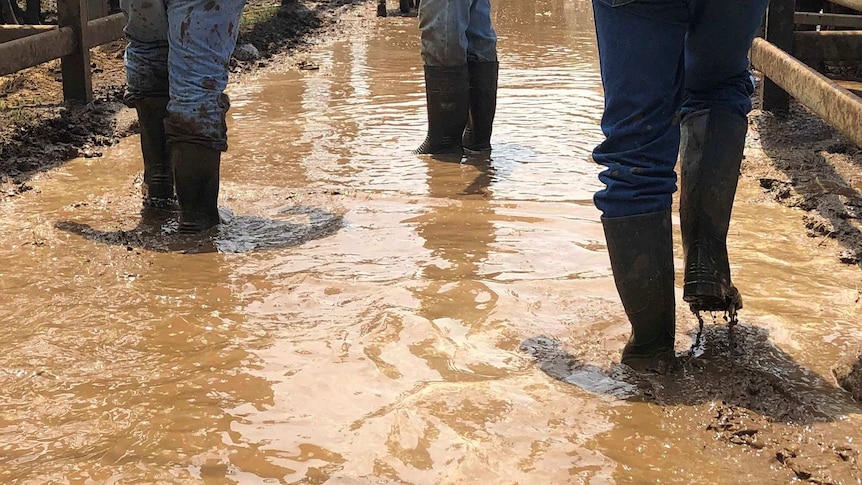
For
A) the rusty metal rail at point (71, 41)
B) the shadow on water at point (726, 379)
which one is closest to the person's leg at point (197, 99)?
the shadow on water at point (726, 379)


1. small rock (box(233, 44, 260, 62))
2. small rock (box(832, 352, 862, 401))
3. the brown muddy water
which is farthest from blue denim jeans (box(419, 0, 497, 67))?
small rock (box(233, 44, 260, 62))

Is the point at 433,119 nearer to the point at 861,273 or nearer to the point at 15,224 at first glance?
the point at 15,224

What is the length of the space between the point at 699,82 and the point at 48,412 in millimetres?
1784

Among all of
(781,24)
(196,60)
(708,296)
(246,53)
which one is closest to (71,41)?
(246,53)

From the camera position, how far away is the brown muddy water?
2.03 metres

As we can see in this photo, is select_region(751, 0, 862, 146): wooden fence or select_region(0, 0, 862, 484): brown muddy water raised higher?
select_region(751, 0, 862, 146): wooden fence

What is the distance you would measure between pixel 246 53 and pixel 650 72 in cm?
648

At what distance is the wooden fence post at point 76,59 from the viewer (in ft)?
19.5

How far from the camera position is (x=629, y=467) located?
198 centimetres

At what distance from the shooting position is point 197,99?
3652 mm

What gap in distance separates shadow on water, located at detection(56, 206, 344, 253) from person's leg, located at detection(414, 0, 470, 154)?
4.03 feet

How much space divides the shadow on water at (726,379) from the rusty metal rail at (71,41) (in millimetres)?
4132

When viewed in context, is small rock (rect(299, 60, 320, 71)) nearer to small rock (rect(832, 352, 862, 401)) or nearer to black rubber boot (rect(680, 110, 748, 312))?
black rubber boot (rect(680, 110, 748, 312))

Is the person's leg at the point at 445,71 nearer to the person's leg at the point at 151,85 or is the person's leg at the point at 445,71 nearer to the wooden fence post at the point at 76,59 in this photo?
the person's leg at the point at 151,85
